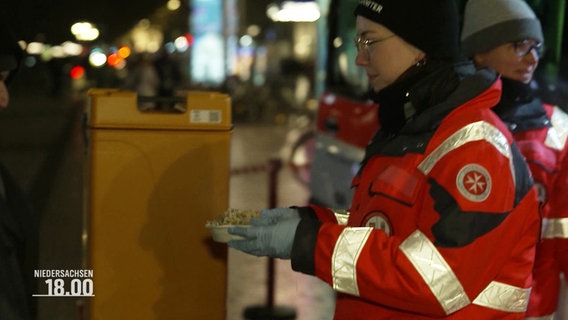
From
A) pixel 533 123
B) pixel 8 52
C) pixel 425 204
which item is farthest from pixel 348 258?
pixel 533 123

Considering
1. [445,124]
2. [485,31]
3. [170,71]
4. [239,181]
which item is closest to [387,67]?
[445,124]

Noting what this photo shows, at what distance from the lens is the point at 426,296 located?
2119 mm

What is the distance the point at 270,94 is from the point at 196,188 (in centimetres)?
2225

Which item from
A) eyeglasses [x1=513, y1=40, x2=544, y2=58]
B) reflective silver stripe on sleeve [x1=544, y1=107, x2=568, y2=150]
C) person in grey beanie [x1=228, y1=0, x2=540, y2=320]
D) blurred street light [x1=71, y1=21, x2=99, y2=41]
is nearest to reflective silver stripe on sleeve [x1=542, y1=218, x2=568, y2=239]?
reflective silver stripe on sleeve [x1=544, y1=107, x2=568, y2=150]

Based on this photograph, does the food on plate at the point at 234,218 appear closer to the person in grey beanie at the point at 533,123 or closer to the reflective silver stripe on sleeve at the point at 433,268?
the reflective silver stripe on sleeve at the point at 433,268

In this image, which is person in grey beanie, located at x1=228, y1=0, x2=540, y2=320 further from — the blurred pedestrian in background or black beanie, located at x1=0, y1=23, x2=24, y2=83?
black beanie, located at x1=0, y1=23, x2=24, y2=83

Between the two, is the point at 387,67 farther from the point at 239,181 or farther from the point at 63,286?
the point at 239,181

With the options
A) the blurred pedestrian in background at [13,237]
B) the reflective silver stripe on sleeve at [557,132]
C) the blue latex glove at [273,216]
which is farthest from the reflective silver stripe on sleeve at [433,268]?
the reflective silver stripe on sleeve at [557,132]

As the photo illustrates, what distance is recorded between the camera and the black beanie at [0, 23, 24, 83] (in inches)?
114

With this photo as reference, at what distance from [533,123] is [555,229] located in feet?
1.42
